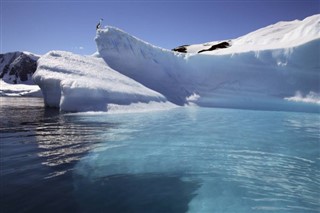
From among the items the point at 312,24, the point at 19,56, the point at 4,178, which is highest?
the point at 19,56

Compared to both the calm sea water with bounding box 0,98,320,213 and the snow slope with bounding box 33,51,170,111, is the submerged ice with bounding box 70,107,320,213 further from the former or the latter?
the snow slope with bounding box 33,51,170,111

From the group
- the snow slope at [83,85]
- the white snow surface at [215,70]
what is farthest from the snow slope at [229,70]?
the snow slope at [83,85]

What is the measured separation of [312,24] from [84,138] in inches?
777

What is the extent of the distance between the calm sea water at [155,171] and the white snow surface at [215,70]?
793 cm

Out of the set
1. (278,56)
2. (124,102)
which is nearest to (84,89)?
(124,102)

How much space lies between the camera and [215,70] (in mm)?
19969

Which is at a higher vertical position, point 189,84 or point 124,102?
point 189,84

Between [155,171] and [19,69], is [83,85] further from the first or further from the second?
[19,69]

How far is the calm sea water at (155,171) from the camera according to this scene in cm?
371

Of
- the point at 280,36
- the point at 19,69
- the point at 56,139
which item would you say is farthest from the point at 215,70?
the point at 19,69

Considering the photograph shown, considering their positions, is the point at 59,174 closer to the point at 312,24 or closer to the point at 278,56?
the point at 278,56

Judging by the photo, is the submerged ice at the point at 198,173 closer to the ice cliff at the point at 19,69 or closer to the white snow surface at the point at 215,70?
the white snow surface at the point at 215,70

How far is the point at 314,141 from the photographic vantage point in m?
7.78

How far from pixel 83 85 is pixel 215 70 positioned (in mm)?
10490
